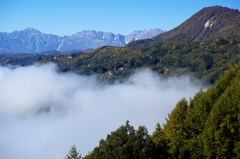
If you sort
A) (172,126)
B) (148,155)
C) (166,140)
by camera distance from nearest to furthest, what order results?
(148,155) < (166,140) < (172,126)

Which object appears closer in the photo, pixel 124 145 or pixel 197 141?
pixel 124 145

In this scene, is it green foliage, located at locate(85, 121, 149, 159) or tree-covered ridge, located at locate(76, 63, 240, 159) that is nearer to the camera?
green foliage, located at locate(85, 121, 149, 159)

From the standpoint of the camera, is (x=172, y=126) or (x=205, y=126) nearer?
(x=205, y=126)

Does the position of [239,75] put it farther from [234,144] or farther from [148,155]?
[148,155]

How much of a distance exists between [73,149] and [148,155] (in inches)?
514

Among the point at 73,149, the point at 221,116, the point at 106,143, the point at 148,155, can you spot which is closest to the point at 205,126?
the point at 221,116

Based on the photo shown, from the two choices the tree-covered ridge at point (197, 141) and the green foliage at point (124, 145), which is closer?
the green foliage at point (124, 145)

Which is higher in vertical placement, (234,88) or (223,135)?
(234,88)

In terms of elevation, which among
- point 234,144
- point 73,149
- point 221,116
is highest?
point 221,116

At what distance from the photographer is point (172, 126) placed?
4509cm

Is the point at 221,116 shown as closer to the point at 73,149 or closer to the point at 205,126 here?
the point at 205,126

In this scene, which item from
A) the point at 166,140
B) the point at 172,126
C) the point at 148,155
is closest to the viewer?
the point at 148,155

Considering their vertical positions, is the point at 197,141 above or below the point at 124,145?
below

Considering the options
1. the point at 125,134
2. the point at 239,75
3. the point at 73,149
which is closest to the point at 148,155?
the point at 125,134
